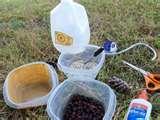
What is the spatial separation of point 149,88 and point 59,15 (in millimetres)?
627

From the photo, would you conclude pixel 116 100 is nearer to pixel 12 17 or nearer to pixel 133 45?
pixel 133 45

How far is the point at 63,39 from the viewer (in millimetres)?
2207

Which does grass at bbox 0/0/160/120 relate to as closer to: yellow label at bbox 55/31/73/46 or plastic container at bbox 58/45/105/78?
plastic container at bbox 58/45/105/78

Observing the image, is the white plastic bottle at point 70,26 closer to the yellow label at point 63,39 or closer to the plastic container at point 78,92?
the yellow label at point 63,39

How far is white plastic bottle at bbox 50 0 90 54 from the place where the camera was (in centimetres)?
213

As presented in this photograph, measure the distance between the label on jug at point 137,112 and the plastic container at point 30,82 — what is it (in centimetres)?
46

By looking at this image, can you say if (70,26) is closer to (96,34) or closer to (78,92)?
(78,92)

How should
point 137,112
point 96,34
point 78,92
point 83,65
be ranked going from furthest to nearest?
1. point 96,34
2. point 83,65
3. point 78,92
4. point 137,112

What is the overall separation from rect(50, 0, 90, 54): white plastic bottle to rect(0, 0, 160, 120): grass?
216mm

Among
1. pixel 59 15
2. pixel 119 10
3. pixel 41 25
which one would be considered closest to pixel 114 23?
pixel 119 10

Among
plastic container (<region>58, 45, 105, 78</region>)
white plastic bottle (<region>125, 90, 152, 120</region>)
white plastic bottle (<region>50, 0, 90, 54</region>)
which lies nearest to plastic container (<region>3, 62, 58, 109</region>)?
plastic container (<region>58, 45, 105, 78</region>)

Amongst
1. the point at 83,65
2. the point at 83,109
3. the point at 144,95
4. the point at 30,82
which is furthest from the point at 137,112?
the point at 30,82

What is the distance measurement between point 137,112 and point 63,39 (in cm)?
59

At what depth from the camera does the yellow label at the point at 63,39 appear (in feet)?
7.18
